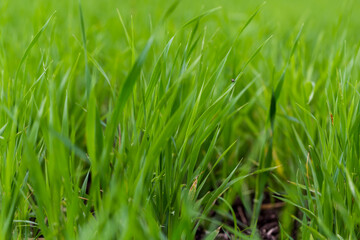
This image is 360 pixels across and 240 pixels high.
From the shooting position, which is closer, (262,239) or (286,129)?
(262,239)

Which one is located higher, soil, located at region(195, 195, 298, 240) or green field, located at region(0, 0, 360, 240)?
green field, located at region(0, 0, 360, 240)

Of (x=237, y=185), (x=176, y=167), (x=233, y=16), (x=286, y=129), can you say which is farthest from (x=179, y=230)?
(x=233, y=16)

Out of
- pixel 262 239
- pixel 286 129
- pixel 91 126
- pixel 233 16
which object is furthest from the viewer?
pixel 233 16

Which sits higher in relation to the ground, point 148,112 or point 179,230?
point 148,112

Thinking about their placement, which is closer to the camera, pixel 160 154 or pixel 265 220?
pixel 160 154

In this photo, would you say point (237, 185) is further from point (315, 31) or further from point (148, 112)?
point (315, 31)

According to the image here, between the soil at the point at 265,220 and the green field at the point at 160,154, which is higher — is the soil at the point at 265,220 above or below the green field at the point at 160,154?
below

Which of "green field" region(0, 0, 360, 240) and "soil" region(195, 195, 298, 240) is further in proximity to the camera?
"soil" region(195, 195, 298, 240)

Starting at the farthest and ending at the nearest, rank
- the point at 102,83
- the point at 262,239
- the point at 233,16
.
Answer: the point at 233,16 → the point at 102,83 → the point at 262,239

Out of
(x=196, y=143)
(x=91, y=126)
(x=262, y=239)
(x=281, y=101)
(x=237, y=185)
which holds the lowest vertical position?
(x=262, y=239)

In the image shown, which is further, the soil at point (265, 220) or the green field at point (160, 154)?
the soil at point (265, 220)

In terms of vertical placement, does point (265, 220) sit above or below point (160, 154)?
below
